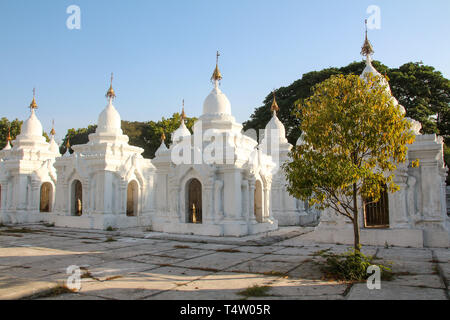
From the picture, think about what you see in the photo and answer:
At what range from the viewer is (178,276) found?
7.38 meters

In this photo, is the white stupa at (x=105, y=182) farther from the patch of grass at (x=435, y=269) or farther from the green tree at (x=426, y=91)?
the green tree at (x=426, y=91)

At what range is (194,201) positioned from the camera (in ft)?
50.8

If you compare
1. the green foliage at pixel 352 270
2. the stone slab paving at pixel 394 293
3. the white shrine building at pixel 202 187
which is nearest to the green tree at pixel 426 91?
the white shrine building at pixel 202 187

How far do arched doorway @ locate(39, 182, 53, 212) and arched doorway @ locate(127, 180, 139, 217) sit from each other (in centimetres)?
695

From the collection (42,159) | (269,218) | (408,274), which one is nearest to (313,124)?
(408,274)

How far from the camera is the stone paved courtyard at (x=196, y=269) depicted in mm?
5879

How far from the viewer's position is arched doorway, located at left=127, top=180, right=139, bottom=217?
67.0ft

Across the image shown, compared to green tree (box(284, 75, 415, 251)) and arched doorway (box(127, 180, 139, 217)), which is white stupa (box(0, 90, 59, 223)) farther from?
green tree (box(284, 75, 415, 251))

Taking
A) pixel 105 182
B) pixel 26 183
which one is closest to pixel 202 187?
pixel 105 182

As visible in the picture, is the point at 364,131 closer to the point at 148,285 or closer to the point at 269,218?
the point at 148,285

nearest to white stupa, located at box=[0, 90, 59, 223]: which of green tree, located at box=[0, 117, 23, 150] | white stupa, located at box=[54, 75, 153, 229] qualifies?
white stupa, located at box=[54, 75, 153, 229]

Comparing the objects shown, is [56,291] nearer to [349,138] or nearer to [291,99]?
[349,138]

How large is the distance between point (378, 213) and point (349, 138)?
664 cm

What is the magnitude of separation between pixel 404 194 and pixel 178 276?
8797 mm
